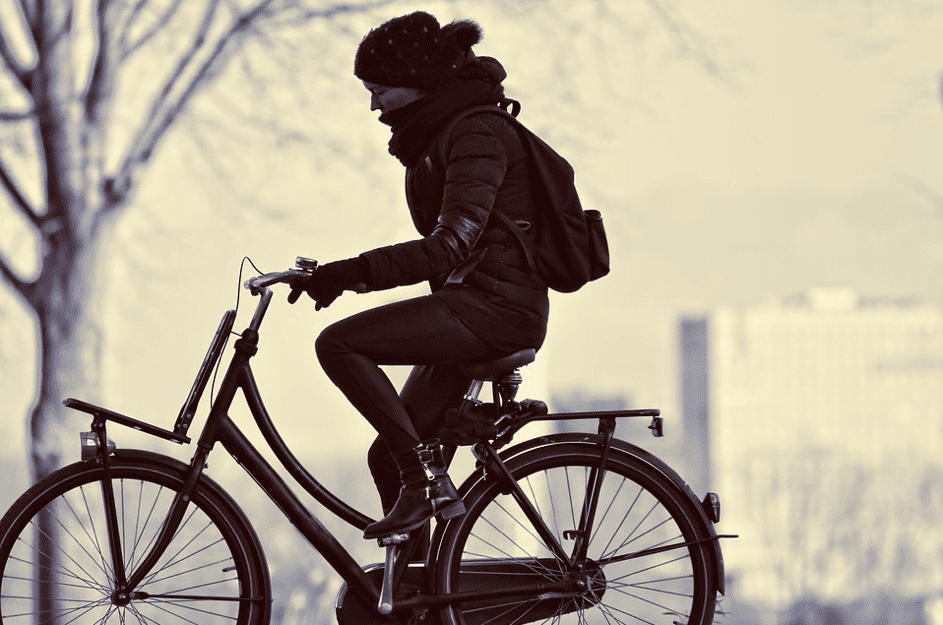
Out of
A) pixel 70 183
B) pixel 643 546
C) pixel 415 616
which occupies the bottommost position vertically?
pixel 415 616

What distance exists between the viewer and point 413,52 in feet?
8.77

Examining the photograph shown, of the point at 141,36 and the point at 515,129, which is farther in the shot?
the point at 141,36

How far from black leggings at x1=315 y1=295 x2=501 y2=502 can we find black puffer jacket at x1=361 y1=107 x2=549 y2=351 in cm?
5

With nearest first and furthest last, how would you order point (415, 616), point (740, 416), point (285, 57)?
point (415, 616), point (285, 57), point (740, 416)

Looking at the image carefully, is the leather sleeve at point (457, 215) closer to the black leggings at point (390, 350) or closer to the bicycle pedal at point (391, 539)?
the black leggings at point (390, 350)

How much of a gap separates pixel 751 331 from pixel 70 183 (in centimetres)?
1639

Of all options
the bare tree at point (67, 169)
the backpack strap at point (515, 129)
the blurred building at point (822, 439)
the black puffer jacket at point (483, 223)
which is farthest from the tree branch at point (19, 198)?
the blurred building at point (822, 439)

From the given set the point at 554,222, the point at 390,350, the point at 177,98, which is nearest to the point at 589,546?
the point at 390,350

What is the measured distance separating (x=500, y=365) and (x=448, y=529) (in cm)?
49

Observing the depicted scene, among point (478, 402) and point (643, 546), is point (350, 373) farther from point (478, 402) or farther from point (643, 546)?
point (643, 546)

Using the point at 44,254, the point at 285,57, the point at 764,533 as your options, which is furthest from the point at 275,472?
the point at 764,533

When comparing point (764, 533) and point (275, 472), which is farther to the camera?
point (764, 533)

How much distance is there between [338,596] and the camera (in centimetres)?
281

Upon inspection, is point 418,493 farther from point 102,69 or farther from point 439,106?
point 102,69
